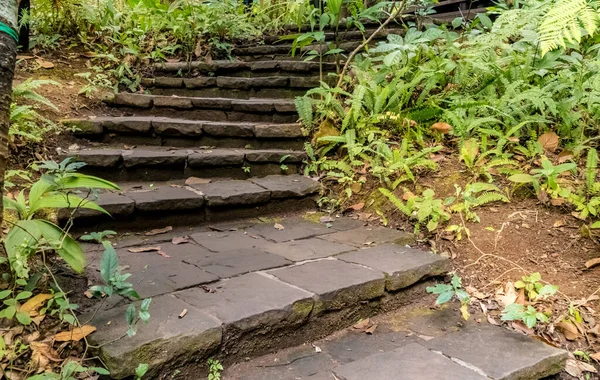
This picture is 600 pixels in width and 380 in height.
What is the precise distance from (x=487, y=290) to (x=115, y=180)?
8.20 ft

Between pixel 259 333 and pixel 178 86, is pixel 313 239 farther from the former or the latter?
pixel 178 86

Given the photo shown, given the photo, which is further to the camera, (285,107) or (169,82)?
(169,82)

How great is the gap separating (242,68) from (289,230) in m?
2.73

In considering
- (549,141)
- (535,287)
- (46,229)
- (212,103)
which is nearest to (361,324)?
(535,287)

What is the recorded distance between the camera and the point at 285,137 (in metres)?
3.99

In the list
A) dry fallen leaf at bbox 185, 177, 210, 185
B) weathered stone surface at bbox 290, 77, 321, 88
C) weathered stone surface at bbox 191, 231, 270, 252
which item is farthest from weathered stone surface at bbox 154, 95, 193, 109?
weathered stone surface at bbox 191, 231, 270, 252

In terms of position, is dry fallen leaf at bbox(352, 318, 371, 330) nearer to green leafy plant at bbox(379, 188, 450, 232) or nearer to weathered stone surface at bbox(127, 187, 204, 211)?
green leafy plant at bbox(379, 188, 450, 232)

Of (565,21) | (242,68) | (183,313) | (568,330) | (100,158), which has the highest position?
(565,21)

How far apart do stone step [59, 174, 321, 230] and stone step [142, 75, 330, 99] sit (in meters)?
1.35

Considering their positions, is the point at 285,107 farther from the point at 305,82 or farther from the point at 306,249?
the point at 306,249

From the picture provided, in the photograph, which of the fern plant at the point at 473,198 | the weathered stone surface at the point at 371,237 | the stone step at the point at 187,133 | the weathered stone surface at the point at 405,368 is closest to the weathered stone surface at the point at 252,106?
the stone step at the point at 187,133

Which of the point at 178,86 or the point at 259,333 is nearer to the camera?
the point at 259,333

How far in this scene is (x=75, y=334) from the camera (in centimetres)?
164

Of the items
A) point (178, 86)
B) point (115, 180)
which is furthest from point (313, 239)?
point (178, 86)
